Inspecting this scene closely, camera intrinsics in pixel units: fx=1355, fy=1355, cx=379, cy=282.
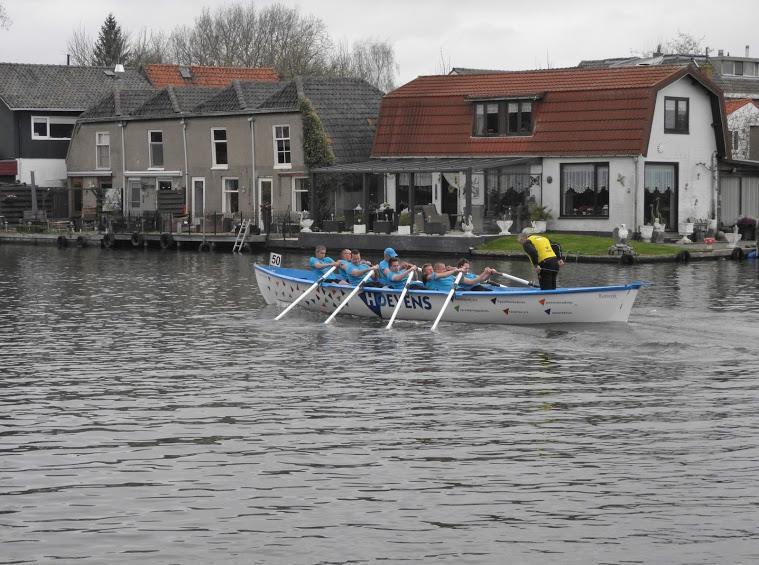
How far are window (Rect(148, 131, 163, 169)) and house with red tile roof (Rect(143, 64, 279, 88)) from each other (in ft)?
42.3

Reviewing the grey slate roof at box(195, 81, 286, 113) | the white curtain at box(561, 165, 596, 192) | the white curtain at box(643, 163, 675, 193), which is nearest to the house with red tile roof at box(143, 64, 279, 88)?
the grey slate roof at box(195, 81, 286, 113)

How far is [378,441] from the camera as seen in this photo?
59.6ft

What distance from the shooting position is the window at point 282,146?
65500 millimetres

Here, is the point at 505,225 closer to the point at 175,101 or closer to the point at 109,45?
the point at 175,101

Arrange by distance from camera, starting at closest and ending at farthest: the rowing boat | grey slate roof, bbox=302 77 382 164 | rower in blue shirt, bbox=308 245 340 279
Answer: the rowing boat < rower in blue shirt, bbox=308 245 340 279 < grey slate roof, bbox=302 77 382 164

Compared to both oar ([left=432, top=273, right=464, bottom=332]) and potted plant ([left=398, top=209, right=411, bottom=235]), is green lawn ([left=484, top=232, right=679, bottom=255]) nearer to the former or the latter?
potted plant ([left=398, top=209, right=411, bottom=235])

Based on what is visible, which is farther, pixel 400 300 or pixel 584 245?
pixel 584 245

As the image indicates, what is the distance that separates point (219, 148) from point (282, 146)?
4.60 metres

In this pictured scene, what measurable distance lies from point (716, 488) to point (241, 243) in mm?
47153

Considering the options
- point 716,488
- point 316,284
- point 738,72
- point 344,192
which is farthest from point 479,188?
point 738,72

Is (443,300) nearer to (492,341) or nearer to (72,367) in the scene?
(492,341)

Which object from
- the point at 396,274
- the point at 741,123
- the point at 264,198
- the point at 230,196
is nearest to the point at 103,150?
the point at 230,196

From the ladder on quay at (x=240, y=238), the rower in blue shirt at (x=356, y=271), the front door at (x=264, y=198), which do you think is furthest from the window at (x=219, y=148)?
the rower in blue shirt at (x=356, y=271)

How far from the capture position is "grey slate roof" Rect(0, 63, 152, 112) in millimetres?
78562
